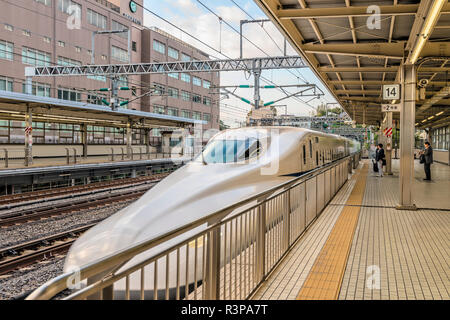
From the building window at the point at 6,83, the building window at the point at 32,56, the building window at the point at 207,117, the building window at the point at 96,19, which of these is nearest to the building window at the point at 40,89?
the building window at the point at 32,56

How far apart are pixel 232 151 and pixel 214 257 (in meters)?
5.23

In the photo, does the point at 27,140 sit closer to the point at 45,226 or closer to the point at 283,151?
the point at 45,226

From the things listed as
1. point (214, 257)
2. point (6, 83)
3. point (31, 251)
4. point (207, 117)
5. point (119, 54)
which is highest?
point (119, 54)

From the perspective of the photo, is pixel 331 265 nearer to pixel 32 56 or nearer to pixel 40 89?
pixel 32 56

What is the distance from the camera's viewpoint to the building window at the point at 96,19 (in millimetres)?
38062

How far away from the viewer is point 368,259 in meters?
5.02

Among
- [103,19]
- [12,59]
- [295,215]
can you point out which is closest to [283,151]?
[295,215]

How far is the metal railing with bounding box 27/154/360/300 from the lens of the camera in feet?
6.05

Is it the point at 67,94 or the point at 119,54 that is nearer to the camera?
the point at 67,94

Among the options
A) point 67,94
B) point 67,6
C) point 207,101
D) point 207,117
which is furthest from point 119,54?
point 207,117

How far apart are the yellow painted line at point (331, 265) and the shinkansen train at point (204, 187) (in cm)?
123

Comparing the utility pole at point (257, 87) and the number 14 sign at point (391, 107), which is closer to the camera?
the number 14 sign at point (391, 107)

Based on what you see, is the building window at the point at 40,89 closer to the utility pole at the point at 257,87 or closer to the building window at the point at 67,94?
the building window at the point at 67,94
